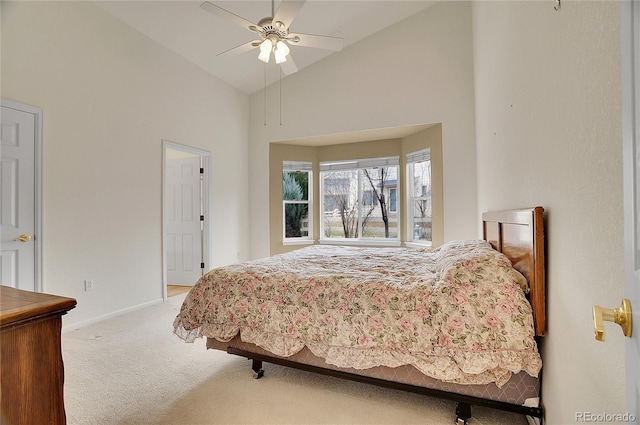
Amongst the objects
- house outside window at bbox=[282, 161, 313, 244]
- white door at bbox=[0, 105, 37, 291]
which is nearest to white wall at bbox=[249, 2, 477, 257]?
house outside window at bbox=[282, 161, 313, 244]

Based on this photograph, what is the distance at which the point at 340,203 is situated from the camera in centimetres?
550

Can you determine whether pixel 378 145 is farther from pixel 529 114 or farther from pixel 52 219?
pixel 52 219

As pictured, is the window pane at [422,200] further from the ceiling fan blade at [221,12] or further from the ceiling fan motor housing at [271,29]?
the ceiling fan blade at [221,12]

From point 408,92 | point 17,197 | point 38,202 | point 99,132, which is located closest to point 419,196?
point 408,92

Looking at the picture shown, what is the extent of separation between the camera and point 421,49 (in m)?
4.23

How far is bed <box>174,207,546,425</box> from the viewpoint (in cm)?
143

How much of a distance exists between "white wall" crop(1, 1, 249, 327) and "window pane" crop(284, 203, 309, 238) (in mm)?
1940

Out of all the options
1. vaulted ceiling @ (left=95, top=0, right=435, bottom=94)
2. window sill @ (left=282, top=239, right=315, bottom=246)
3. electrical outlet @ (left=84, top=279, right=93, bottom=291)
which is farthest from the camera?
window sill @ (left=282, top=239, right=315, bottom=246)

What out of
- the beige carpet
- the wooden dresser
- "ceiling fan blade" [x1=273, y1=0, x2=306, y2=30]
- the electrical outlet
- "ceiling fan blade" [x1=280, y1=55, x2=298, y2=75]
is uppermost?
"ceiling fan blade" [x1=273, y1=0, x2=306, y2=30]

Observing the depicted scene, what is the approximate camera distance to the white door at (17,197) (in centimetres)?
248

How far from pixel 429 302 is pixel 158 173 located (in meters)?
3.66

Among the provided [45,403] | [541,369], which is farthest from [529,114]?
[45,403]

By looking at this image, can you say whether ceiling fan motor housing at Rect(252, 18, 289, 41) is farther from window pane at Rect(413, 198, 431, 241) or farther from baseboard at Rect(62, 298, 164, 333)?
baseboard at Rect(62, 298, 164, 333)

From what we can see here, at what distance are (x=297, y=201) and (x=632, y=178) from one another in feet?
16.7
